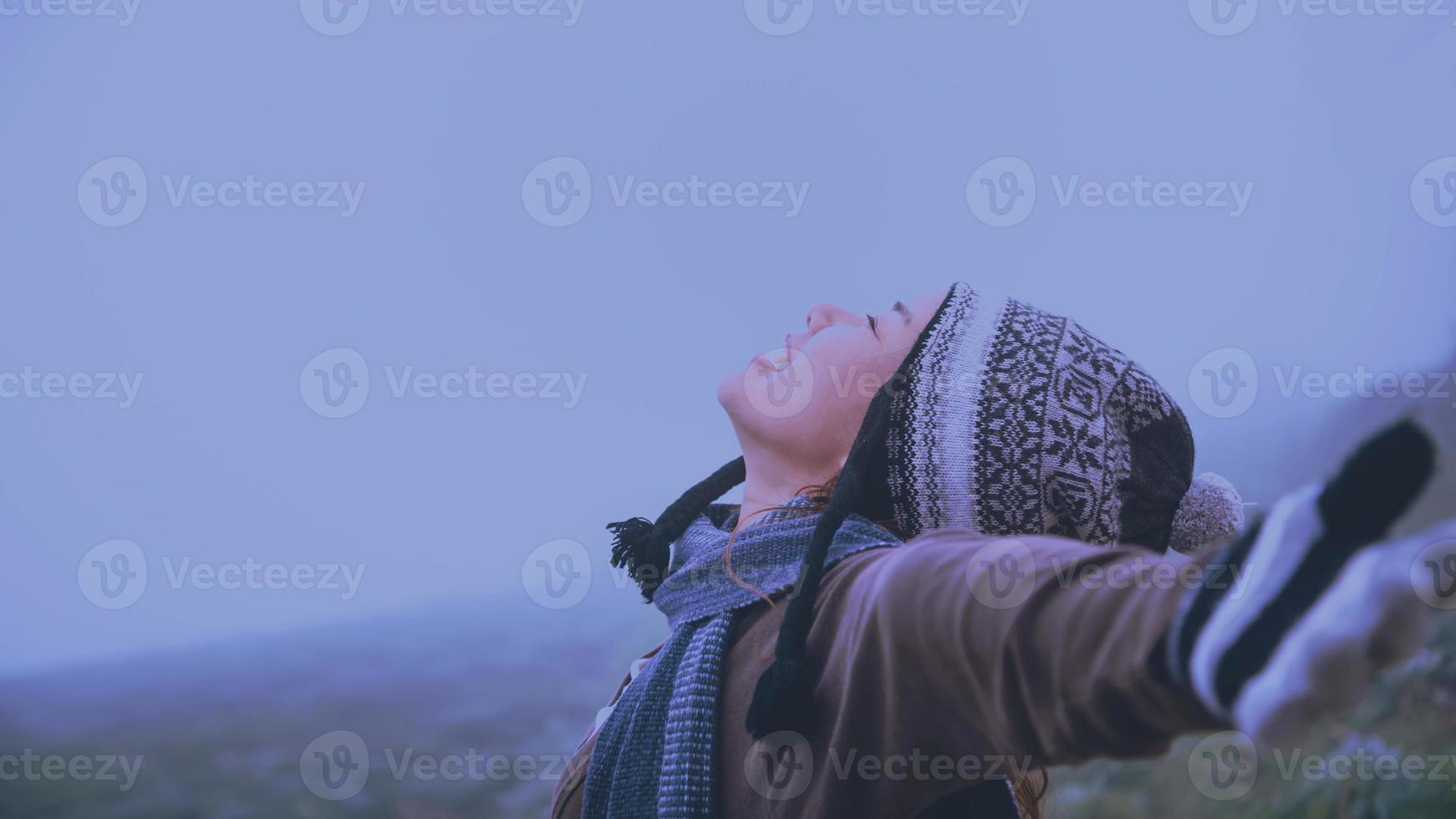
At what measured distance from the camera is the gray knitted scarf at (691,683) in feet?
2.70

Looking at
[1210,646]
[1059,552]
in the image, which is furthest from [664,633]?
[1210,646]

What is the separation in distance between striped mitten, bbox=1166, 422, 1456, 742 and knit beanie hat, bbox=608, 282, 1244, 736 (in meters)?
0.47

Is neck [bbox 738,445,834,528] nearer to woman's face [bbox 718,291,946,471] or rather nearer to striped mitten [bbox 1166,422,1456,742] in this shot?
woman's face [bbox 718,291,946,471]

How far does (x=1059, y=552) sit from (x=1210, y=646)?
0.50 feet

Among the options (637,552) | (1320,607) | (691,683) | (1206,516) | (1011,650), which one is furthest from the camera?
(637,552)

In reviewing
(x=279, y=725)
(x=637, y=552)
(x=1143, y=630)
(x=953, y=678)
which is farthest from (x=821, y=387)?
(x=279, y=725)

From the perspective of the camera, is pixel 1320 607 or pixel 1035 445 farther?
pixel 1035 445

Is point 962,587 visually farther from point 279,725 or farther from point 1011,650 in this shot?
point 279,725

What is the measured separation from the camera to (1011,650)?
0.55 m

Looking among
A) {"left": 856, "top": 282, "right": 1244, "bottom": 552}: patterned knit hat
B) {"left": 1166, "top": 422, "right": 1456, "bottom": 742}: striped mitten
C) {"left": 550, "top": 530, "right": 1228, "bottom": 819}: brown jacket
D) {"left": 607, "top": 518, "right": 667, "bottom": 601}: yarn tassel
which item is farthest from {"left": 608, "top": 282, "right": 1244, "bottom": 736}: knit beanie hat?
{"left": 1166, "top": 422, "right": 1456, "bottom": 742}: striped mitten

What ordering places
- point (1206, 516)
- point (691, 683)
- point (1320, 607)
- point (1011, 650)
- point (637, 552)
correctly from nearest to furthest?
point (1320, 607), point (1011, 650), point (691, 683), point (1206, 516), point (637, 552)

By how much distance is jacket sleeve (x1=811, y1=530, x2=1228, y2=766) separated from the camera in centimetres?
47

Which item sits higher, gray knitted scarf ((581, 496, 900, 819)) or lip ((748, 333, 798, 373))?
lip ((748, 333, 798, 373))

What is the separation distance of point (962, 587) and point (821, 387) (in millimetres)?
413
